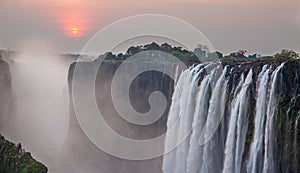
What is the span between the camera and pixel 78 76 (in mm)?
30406

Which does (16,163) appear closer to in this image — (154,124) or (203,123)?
(203,123)

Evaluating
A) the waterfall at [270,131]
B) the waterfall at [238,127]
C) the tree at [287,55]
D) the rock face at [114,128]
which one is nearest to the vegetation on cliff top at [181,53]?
the rock face at [114,128]

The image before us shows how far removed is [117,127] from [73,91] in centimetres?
411

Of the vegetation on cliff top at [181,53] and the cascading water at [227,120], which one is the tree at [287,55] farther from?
the vegetation on cliff top at [181,53]

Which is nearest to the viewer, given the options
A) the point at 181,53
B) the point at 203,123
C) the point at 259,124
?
the point at 259,124

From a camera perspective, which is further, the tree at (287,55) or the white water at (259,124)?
the tree at (287,55)

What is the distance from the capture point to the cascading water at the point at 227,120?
15945mm

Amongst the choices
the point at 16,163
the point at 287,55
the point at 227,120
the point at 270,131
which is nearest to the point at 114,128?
the point at 287,55

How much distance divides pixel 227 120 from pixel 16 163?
663 cm

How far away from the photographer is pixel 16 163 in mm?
15578

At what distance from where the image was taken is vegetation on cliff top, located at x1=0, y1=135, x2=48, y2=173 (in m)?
15.0

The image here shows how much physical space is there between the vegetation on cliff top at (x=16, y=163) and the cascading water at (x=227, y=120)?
562 cm

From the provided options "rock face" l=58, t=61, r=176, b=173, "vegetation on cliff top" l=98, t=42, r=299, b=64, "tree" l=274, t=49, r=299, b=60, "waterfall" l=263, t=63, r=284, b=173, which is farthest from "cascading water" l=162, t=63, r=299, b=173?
"vegetation on cliff top" l=98, t=42, r=299, b=64

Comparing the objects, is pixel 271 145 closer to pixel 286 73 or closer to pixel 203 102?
pixel 286 73
